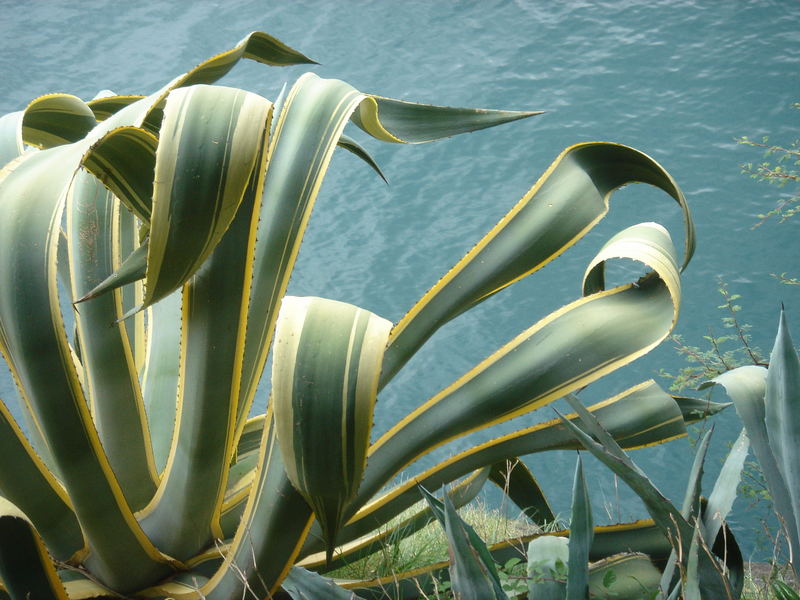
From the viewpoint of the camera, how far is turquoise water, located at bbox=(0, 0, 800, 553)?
4.39m

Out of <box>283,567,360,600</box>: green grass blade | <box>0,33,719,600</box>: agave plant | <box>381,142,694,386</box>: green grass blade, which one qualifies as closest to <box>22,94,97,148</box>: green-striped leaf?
<box>0,33,719,600</box>: agave plant

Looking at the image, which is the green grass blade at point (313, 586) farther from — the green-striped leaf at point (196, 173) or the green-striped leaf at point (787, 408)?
the green-striped leaf at point (787, 408)

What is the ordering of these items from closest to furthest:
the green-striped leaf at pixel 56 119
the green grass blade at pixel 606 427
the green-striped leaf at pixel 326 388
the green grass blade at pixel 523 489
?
the green-striped leaf at pixel 326 388
the green grass blade at pixel 606 427
the green-striped leaf at pixel 56 119
the green grass blade at pixel 523 489

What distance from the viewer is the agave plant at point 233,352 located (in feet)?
2.42

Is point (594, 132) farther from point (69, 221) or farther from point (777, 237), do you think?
point (69, 221)

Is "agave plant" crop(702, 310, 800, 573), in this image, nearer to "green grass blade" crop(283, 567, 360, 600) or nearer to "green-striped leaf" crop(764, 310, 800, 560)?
"green-striped leaf" crop(764, 310, 800, 560)

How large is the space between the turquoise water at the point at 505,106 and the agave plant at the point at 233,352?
270 cm

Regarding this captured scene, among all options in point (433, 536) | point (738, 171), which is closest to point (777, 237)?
point (738, 171)

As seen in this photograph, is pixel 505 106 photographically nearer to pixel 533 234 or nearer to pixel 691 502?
pixel 533 234

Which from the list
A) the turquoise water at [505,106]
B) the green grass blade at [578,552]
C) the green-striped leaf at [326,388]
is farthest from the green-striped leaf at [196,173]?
the turquoise water at [505,106]

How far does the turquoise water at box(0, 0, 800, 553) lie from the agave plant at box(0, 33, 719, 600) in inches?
106

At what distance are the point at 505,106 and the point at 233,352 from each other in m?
4.80

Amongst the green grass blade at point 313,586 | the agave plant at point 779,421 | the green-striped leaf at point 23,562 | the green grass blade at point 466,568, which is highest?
the agave plant at point 779,421

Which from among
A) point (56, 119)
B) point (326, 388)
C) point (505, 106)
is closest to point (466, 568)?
point (326, 388)
